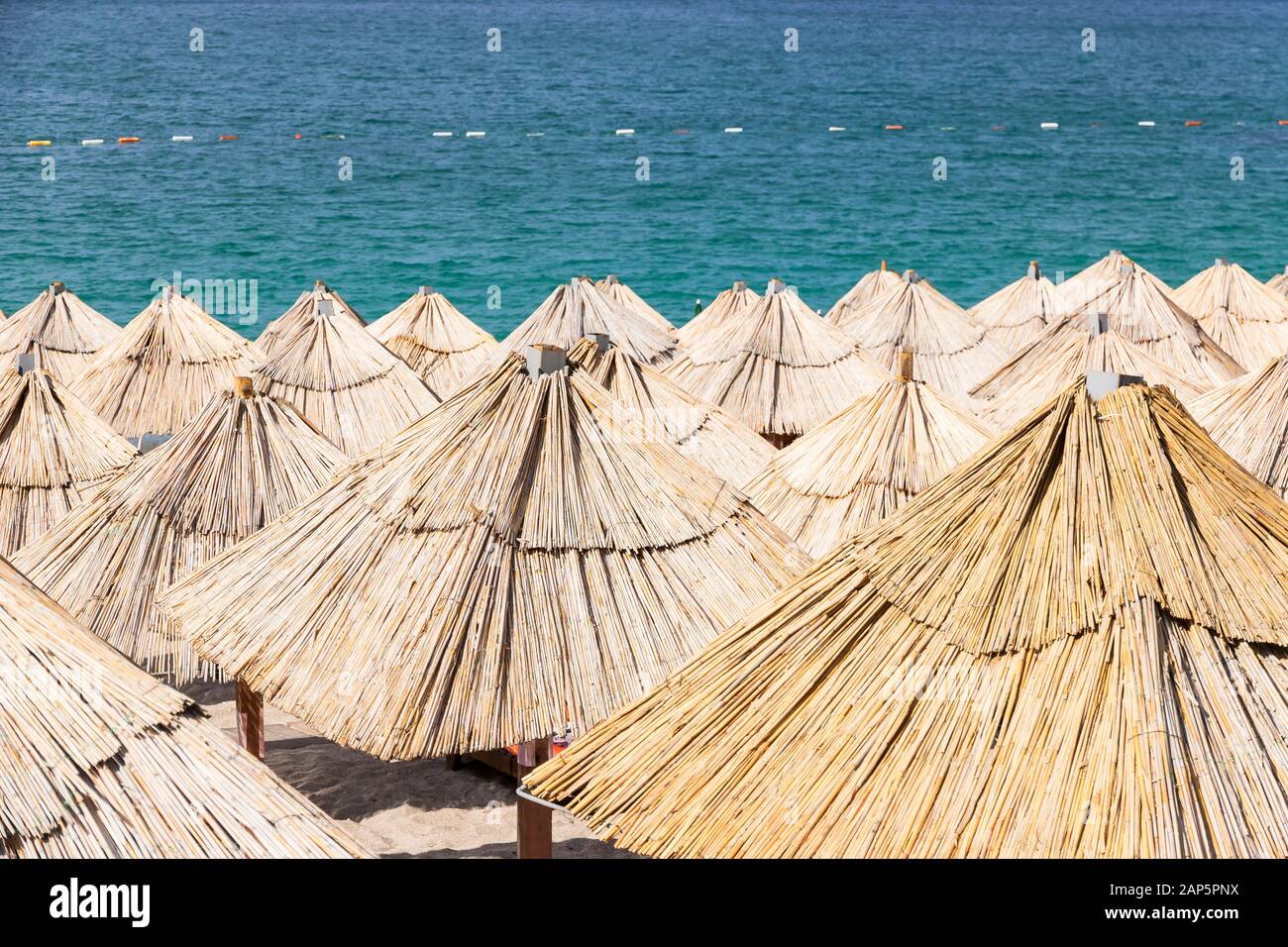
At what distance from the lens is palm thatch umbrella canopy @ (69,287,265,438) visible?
12.2 metres

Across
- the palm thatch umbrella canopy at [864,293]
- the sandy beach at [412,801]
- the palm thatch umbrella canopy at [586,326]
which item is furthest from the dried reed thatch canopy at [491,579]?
the palm thatch umbrella canopy at [864,293]

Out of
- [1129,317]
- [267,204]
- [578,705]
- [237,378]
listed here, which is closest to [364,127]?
[267,204]

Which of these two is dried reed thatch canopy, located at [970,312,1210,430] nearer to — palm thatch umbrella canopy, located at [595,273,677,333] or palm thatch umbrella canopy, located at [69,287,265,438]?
palm thatch umbrella canopy, located at [595,273,677,333]

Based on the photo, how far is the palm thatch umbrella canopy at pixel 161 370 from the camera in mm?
12172

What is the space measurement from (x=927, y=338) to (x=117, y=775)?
12.7 metres

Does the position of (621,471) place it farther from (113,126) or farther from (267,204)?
(113,126)

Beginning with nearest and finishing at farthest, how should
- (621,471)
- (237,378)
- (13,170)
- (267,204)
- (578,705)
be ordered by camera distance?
(578,705) → (621,471) → (237,378) → (13,170) → (267,204)

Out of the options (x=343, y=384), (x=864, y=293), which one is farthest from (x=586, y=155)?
(x=343, y=384)

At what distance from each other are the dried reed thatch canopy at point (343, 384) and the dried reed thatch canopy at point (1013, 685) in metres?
7.60

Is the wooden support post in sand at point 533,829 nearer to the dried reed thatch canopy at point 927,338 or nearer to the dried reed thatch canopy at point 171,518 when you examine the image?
the dried reed thatch canopy at point 171,518

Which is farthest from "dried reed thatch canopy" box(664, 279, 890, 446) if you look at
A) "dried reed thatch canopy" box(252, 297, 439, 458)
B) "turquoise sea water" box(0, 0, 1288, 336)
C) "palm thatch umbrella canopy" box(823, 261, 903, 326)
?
"turquoise sea water" box(0, 0, 1288, 336)

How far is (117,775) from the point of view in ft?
9.78

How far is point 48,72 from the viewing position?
53.5m

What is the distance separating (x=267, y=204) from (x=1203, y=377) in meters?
40.9
